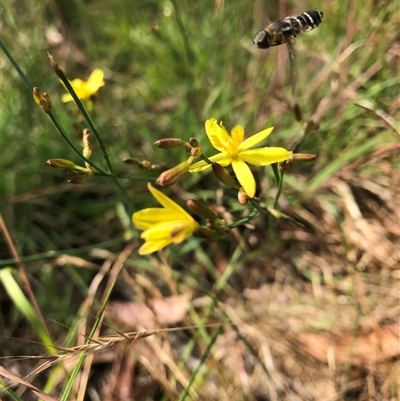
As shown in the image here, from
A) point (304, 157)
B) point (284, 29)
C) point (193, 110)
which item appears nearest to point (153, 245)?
point (304, 157)

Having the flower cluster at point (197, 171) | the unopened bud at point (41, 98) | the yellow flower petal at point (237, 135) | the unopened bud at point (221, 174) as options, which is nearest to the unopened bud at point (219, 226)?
the flower cluster at point (197, 171)

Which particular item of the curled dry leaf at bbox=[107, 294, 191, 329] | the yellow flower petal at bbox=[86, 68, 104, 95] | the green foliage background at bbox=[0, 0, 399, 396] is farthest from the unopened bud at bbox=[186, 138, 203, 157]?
the curled dry leaf at bbox=[107, 294, 191, 329]

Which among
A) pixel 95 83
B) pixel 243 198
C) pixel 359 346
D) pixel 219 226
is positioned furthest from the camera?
pixel 359 346

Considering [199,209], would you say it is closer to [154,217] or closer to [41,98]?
[154,217]

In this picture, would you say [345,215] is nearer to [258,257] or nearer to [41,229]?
[258,257]

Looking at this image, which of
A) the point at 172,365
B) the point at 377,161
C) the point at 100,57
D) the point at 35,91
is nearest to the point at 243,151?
the point at 35,91

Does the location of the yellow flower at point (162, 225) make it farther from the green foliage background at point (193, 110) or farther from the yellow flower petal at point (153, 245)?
the green foliage background at point (193, 110)
